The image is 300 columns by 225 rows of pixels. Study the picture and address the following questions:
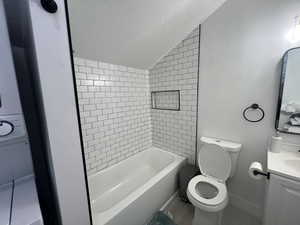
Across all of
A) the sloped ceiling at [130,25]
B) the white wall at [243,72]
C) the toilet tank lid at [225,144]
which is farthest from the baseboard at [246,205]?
the sloped ceiling at [130,25]

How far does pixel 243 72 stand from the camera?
1500 millimetres

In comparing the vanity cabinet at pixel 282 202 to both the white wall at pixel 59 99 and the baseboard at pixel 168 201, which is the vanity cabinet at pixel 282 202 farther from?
the white wall at pixel 59 99

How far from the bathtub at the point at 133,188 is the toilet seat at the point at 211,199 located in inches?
15.2

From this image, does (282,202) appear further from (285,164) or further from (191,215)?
(191,215)

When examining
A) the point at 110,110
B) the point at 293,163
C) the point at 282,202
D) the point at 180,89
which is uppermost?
the point at 180,89

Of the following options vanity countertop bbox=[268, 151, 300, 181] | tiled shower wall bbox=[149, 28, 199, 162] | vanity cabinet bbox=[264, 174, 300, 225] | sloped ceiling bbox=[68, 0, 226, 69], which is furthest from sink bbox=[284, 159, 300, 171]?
sloped ceiling bbox=[68, 0, 226, 69]

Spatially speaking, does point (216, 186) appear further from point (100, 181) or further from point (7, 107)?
point (7, 107)

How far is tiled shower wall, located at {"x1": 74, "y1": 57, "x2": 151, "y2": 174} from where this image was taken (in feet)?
5.32

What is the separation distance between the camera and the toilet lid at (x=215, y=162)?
1.55 metres

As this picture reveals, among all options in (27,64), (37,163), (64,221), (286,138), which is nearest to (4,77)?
(27,64)

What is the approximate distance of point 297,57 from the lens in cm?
123

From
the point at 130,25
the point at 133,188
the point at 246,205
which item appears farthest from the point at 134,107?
the point at 246,205

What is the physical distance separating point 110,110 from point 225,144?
1.59 meters

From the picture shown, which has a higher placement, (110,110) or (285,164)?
(110,110)
